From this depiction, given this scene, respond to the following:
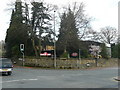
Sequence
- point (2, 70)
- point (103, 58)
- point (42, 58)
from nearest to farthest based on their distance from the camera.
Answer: point (2, 70) → point (42, 58) → point (103, 58)

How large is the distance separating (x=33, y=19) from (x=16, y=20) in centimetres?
374

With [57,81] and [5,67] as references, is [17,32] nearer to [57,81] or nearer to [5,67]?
[5,67]

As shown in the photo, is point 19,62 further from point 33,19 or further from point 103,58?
point 103,58

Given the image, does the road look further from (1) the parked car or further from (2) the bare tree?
(2) the bare tree

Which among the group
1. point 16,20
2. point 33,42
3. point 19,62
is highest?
point 16,20

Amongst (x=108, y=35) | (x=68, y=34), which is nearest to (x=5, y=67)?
(x=68, y=34)

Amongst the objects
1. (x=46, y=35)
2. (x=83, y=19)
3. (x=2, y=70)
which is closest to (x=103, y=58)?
(x=83, y=19)

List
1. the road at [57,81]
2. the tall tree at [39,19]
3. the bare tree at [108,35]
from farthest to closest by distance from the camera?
the bare tree at [108,35]
the tall tree at [39,19]
the road at [57,81]

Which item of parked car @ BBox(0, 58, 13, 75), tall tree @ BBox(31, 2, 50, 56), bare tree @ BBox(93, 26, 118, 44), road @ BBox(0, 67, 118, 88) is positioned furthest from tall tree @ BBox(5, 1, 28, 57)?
bare tree @ BBox(93, 26, 118, 44)

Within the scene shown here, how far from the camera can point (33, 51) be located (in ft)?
178

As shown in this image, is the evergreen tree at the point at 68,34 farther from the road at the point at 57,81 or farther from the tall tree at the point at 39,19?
the road at the point at 57,81

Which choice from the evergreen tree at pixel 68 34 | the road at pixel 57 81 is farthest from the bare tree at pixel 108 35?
the road at pixel 57 81

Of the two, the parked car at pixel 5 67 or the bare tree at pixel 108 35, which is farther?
the bare tree at pixel 108 35

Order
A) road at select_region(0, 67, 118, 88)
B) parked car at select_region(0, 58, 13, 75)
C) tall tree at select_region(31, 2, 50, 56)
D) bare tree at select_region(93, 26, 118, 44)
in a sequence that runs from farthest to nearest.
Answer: bare tree at select_region(93, 26, 118, 44), tall tree at select_region(31, 2, 50, 56), parked car at select_region(0, 58, 13, 75), road at select_region(0, 67, 118, 88)
